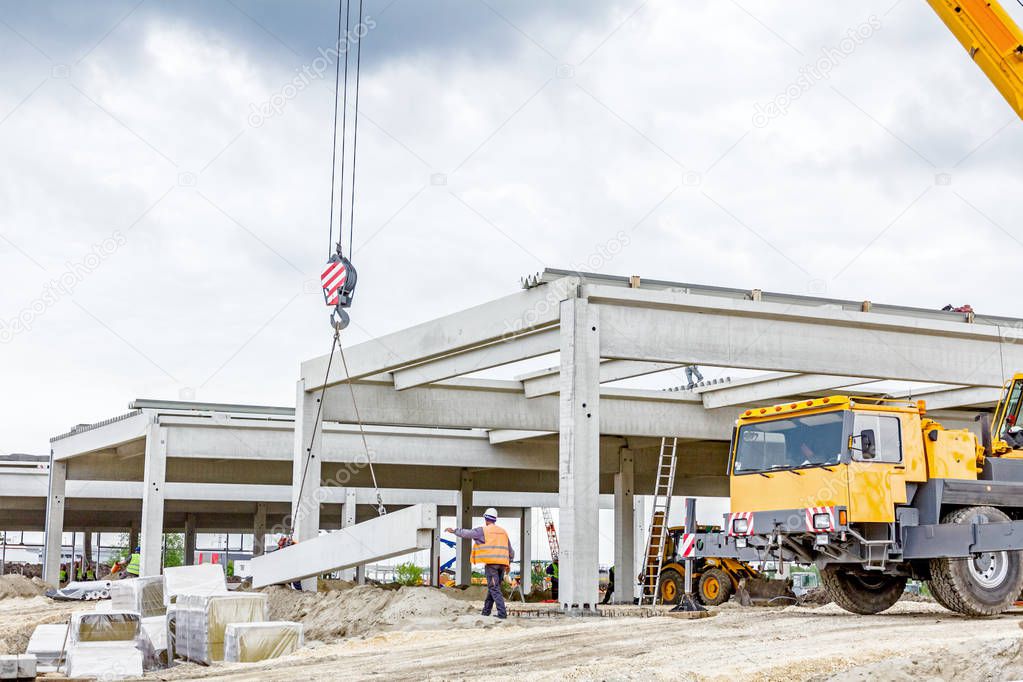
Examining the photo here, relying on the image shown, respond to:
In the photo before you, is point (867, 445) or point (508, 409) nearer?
point (867, 445)

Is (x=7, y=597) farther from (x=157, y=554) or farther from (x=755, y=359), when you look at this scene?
(x=755, y=359)

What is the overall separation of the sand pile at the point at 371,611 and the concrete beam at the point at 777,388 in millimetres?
11171

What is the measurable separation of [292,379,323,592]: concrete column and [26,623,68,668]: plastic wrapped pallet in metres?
6.93

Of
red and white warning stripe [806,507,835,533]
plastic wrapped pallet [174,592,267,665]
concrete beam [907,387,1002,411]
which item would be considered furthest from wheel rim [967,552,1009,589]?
concrete beam [907,387,1002,411]

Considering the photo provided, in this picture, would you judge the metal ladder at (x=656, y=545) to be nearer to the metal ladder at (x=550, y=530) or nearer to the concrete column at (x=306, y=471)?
the concrete column at (x=306, y=471)

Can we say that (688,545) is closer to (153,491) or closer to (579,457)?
(579,457)

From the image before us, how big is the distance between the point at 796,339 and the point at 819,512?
7711 millimetres

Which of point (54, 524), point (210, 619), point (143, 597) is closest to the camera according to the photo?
point (210, 619)

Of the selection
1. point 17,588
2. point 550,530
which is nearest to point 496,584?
point 17,588

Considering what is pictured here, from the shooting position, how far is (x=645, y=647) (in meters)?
12.2

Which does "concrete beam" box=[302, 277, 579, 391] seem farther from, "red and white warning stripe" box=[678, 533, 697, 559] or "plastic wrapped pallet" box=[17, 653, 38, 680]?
"plastic wrapped pallet" box=[17, 653, 38, 680]

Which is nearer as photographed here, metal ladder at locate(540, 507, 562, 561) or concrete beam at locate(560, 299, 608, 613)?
concrete beam at locate(560, 299, 608, 613)

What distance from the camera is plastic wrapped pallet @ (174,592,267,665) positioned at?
1562 cm

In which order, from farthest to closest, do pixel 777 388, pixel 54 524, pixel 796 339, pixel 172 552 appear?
pixel 172 552 < pixel 54 524 < pixel 777 388 < pixel 796 339
